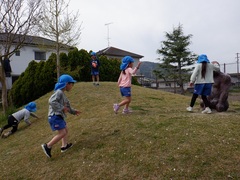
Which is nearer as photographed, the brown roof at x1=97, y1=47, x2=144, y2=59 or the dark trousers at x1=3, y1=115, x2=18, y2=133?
the dark trousers at x1=3, y1=115, x2=18, y2=133

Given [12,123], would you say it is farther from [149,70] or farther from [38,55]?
[149,70]

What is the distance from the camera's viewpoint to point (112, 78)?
58.8 feet

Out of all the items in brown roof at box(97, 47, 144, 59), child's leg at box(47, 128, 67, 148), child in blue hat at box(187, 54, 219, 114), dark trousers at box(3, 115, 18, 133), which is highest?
brown roof at box(97, 47, 144, 59)

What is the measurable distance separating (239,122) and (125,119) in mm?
2544

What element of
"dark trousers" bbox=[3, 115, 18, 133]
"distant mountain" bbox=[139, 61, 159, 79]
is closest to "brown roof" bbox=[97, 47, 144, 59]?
"distant mountain" bbox=[139, 61, 159, 79]

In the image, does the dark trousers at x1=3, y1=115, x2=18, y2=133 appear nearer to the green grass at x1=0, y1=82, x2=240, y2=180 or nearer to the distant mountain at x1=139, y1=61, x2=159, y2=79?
the green grass at x1=0, y1=82, x2=240, y2=180

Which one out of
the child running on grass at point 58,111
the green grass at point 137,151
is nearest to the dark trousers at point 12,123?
the green grass at point 137,151

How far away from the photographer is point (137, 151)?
4.29 meters

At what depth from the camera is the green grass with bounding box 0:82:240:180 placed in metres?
3.66

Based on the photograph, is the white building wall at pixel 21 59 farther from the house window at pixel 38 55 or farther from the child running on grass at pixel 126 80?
the child running on grass at pixel 126 80

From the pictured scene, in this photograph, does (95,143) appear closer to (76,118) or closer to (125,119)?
(125,119)

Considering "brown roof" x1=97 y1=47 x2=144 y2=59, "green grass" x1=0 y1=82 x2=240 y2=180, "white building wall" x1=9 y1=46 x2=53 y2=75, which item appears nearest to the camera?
"green grass" x1=0 y1=82 x2=240 y2=180

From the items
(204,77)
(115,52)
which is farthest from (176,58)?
(204,77)

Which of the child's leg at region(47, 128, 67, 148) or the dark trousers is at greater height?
the child's leg at region(47, 128, 67, 148)
